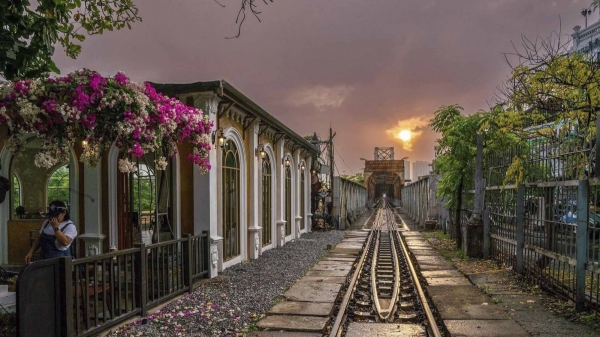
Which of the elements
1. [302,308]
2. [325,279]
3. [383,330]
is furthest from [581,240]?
[325,279]

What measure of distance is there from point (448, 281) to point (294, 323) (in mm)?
4349

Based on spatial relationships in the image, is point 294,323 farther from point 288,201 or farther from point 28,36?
point 288,201

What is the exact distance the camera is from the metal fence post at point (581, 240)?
6133 mm

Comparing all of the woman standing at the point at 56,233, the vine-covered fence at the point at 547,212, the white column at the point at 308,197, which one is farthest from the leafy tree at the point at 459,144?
the woman standing at the point at 56,233

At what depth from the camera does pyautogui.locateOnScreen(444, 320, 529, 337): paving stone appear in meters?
5.48

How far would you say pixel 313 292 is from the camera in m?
7.94

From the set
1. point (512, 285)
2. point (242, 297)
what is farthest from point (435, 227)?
point (242, 297)

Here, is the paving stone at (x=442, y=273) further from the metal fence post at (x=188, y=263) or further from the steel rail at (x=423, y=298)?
the metal fence post at (x=188, y=263)

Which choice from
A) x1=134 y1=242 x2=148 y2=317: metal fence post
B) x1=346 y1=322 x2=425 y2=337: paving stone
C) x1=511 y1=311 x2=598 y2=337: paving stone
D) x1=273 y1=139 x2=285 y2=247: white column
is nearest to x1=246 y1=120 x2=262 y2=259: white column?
x1=273 y1=139 x2=285 y2=247: white column

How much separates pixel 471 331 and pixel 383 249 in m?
9.16

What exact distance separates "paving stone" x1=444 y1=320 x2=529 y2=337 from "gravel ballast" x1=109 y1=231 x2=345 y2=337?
2.80 metres

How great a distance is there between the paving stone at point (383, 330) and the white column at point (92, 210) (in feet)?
18.8

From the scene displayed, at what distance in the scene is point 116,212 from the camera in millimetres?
8938

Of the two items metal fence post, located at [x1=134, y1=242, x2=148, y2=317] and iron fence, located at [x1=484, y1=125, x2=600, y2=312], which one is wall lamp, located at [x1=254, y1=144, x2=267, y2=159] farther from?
iron fence, located at [x1=484, y1=125, x2=600, y2=312]
